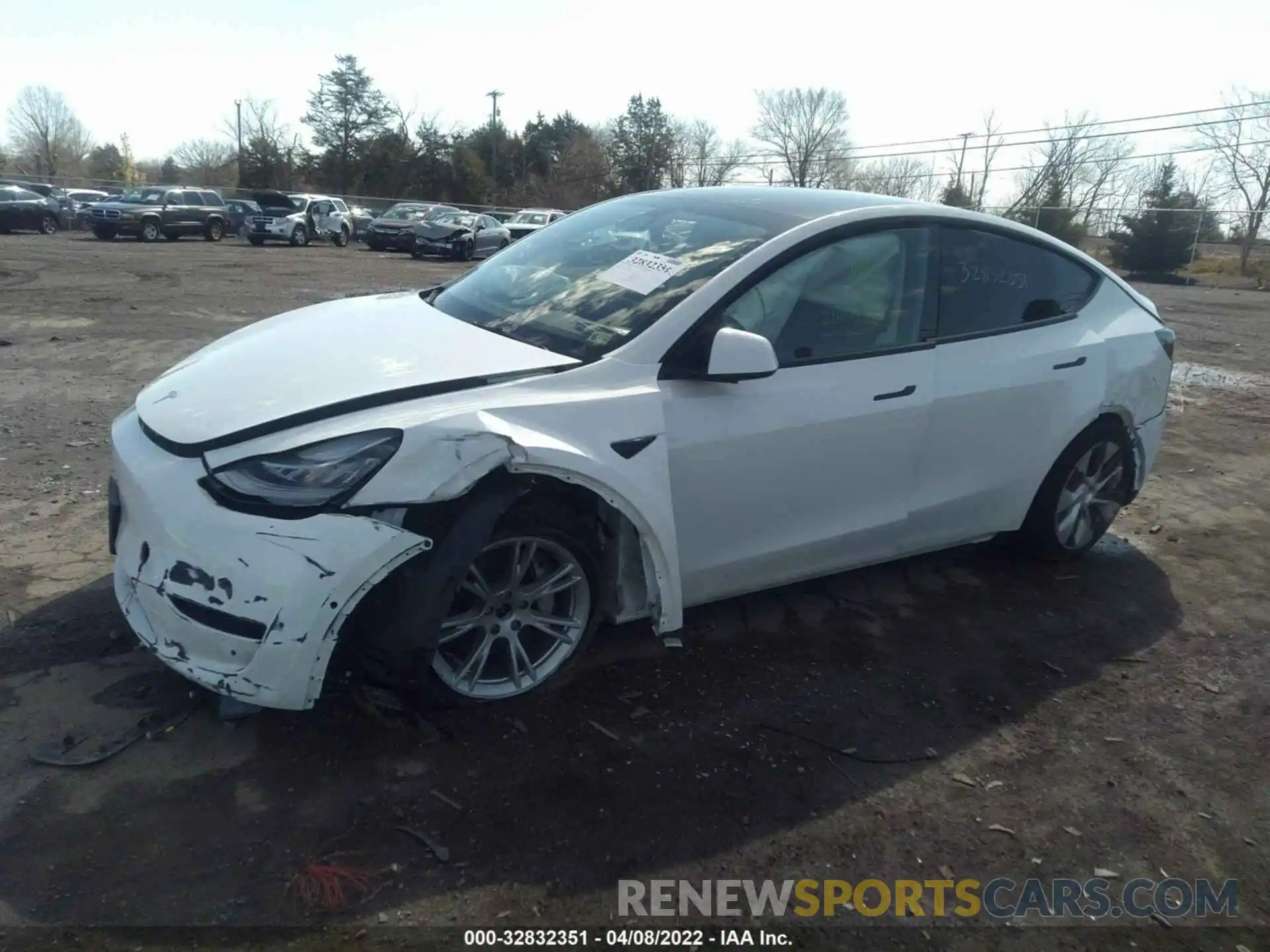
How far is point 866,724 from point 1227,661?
5.93 feet

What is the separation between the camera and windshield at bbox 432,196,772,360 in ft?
11.1

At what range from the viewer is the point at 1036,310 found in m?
4.32

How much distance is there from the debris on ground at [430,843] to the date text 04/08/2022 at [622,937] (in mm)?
262

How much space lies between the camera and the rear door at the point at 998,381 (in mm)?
3932

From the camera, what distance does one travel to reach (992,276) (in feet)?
13.7

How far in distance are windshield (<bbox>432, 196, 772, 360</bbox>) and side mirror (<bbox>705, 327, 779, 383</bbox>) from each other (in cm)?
28

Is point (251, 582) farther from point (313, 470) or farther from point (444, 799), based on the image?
point (444, 799)

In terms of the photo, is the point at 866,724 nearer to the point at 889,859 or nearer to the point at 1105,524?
the point at 889,859

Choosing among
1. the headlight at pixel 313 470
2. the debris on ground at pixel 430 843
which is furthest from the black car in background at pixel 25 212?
the debris on ground at pixel 430 843

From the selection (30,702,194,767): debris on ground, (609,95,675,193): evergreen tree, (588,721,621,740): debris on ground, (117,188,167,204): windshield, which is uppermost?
(609,95,675,193): evergreen tree

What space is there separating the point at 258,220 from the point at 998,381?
3130 centimetres

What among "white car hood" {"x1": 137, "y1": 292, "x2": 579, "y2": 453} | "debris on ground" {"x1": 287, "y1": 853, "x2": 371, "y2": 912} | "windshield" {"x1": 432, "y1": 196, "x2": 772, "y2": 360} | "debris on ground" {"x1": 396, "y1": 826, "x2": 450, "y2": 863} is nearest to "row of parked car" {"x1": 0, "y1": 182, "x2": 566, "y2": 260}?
"windshield" {"x1": 432, "y1": 196, "x2": 772, "y2": 360}

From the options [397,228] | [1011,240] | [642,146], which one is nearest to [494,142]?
[642,146]

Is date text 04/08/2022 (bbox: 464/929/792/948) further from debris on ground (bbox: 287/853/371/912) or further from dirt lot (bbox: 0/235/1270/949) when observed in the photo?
debris on ground (bbox: 287/853/371/912)
